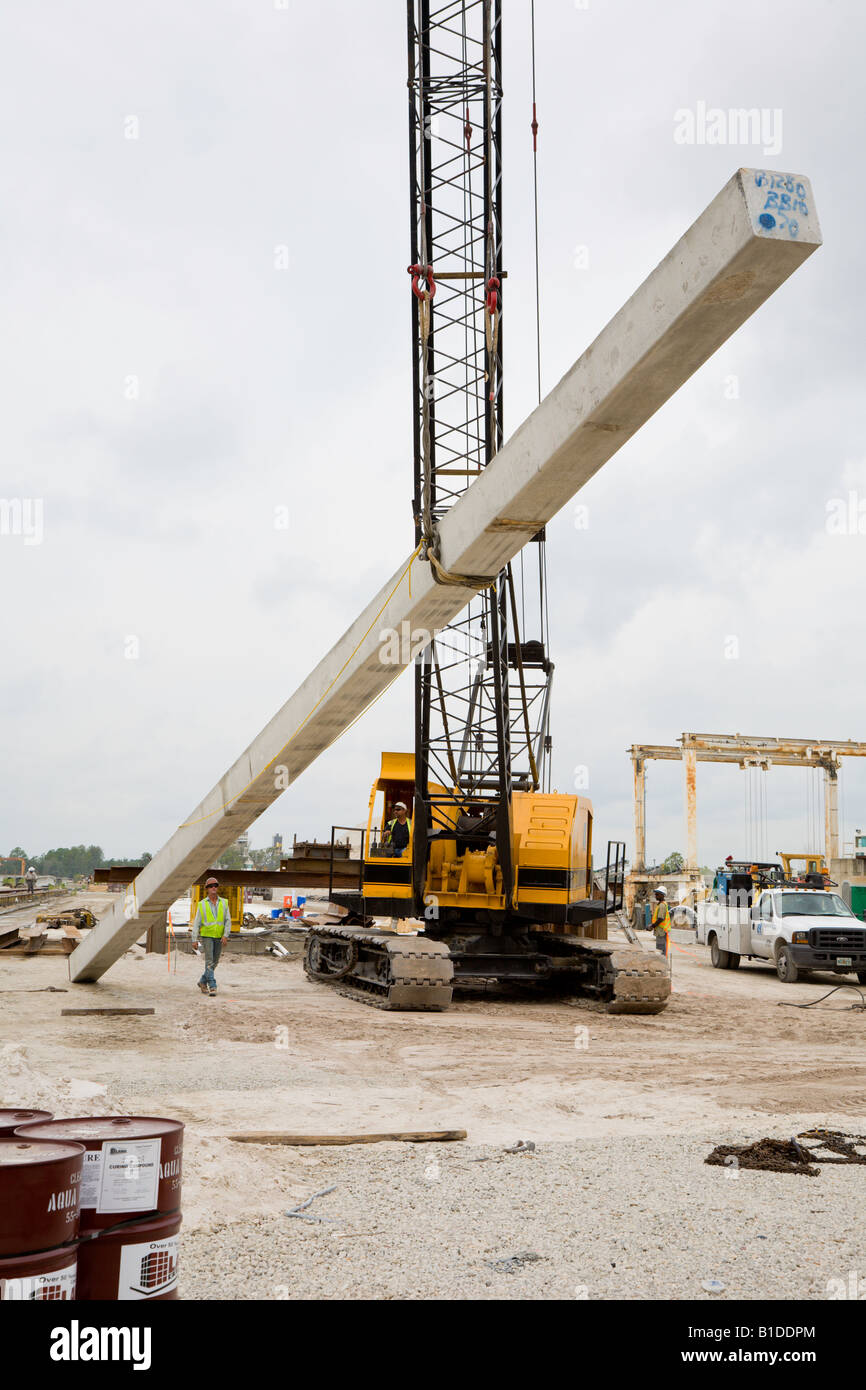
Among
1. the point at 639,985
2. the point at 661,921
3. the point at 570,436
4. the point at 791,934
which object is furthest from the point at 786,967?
the point at 570,436

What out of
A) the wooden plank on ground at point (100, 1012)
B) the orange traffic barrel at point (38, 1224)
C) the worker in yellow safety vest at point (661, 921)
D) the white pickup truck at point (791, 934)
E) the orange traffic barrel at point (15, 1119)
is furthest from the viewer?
the worker in yellow safety vest at point (661, 921)

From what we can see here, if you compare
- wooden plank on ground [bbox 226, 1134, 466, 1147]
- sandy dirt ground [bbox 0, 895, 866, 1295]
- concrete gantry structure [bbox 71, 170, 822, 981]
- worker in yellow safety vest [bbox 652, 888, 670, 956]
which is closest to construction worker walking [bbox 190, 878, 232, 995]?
sandy dirt ground [bbox 0, 895, 866, 1295]

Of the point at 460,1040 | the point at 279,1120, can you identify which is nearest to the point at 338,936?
the point at 460,1040

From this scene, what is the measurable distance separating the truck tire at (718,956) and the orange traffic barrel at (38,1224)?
78.8 ft

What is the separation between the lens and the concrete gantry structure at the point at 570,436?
17.8 ft

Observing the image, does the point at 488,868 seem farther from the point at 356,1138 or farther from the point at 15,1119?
the point at 15,1119

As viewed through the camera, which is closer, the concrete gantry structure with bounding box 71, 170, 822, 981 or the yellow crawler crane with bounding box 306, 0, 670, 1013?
the concrete gantry structure with bounding box 71, 170, 822, 981

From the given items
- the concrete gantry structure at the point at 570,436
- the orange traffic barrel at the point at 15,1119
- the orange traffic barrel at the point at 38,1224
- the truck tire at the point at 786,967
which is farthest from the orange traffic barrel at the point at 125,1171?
the truck tire at the point at 786,967

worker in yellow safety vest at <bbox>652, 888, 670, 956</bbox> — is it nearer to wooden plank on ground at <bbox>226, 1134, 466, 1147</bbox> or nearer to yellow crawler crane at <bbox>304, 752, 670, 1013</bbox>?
yellow crawler crane at <bbox>304, 752, 670, 1013</bbox>

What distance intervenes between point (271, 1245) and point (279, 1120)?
2.98 m

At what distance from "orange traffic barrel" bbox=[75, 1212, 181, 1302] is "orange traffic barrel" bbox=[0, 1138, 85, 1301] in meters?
0.16

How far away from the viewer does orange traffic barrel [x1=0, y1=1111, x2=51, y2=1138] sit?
3.45m

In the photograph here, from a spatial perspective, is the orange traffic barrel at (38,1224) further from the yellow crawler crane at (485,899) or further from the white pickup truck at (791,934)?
the white pickup truck at (791,934)

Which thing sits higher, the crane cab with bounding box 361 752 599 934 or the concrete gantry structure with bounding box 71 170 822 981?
the concrete gantry structure with bounding box 71 170 822 981
